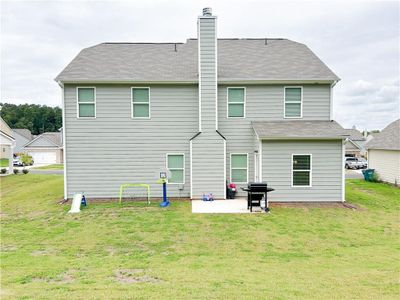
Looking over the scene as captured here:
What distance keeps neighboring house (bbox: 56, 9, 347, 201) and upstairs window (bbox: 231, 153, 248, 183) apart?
0.16 ft

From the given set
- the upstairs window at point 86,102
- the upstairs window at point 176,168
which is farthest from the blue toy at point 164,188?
the upstairs window at point 86,102

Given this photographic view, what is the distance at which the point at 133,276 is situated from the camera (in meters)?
5.02

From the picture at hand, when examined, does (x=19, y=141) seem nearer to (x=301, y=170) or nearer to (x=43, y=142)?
(x=43, y=142)

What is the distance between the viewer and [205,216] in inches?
387

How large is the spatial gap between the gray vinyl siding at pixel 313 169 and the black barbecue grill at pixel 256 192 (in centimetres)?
135

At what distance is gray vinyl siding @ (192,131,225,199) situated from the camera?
12.5 m

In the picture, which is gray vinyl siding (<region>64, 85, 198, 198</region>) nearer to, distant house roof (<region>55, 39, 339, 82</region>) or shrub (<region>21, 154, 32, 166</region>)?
distant house roof (<region>55, 39, 339, 82</region>)

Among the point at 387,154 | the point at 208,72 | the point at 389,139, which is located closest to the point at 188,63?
the point at 208,72

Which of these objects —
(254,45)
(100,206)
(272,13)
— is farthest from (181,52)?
(100,206)

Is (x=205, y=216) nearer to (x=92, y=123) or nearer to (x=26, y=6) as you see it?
(x=92, y=123)

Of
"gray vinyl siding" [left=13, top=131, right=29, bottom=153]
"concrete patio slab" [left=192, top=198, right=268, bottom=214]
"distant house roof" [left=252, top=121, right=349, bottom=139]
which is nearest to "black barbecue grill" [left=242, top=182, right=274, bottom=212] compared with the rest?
"concrete patio slab" [left=192, top=198, right=268, bottom=214]

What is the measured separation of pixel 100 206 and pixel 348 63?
831 inches

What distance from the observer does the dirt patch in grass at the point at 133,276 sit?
4801mm

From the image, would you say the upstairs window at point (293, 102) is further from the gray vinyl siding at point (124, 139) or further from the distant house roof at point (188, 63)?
the gray vinyl siding at point (124, 139)
